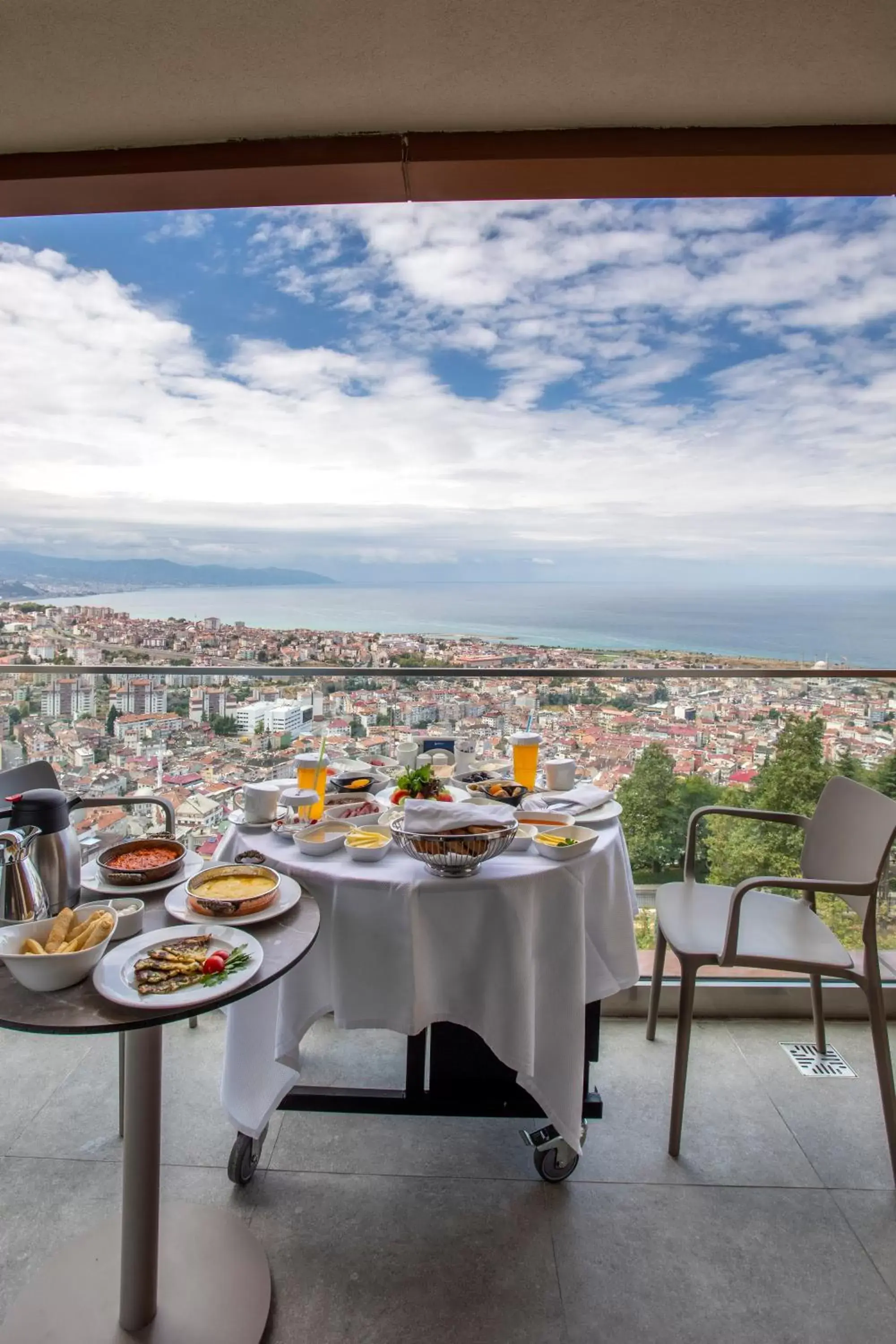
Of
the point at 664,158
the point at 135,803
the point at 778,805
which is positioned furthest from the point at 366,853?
the point at 664,158

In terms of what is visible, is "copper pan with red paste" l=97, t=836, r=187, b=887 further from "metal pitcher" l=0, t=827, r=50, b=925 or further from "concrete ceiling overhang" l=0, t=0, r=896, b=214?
"concrete ceiling overhang" l=0, t=0, r=896, b=214

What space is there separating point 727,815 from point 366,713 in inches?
50.3

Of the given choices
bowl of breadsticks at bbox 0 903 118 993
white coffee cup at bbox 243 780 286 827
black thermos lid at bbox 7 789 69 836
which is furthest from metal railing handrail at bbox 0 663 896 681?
bowl of breadsticks at bbox 0 903 118 993

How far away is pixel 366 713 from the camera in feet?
8.16

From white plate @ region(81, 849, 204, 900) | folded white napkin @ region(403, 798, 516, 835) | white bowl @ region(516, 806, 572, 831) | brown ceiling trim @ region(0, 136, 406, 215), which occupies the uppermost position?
brown ceiling trim @ region(0, 136, 406, 215)

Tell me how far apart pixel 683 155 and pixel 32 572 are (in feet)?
9.54

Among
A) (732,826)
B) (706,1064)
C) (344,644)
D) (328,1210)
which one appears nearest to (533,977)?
(328,1210)

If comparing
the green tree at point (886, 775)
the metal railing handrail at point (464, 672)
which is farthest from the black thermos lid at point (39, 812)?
the green tree at point (886, 775)

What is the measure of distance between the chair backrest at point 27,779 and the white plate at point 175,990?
866 millimetres

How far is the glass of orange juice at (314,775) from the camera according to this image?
1854 mm

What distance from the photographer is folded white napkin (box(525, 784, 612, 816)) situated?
1.84m

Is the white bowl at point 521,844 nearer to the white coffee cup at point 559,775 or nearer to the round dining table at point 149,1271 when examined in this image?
the white coffee cup at point 559,775

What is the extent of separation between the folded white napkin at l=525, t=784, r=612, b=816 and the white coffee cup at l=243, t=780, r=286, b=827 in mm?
677

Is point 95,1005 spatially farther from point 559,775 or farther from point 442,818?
point 559,775
